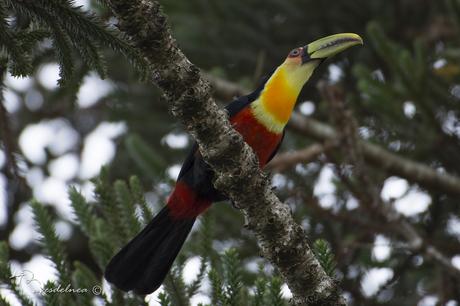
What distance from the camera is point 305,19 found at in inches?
276

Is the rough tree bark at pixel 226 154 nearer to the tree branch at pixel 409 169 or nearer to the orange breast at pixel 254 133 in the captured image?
the orange breast at pixel 254 133

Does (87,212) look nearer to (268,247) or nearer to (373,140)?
(268,247)

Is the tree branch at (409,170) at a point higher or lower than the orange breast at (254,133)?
lower

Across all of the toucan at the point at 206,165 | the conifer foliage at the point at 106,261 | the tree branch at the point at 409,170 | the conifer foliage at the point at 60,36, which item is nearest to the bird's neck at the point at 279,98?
the toucan at the point at 206,165

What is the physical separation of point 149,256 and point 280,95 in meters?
1.37

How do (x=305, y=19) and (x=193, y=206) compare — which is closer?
(x=193, y=206)

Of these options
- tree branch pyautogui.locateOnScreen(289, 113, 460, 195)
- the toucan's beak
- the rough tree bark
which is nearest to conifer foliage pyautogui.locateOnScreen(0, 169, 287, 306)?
the rough tree bark

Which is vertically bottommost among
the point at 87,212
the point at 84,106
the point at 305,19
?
the point at 84,106

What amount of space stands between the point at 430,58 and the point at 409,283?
6.55 ft

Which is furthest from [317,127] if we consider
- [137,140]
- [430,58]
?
[137,140]

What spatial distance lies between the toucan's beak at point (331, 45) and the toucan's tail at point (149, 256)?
1419mm

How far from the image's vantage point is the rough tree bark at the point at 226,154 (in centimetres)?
279

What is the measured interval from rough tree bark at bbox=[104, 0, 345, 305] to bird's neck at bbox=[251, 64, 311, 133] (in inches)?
52.2
